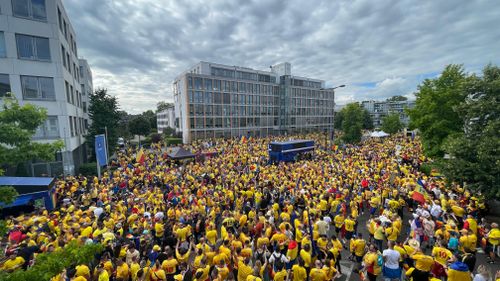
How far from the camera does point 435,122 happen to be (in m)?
18.7

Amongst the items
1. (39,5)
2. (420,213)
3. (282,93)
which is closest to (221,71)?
(282,93)

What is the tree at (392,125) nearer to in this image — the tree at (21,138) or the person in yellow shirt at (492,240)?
the person in yellow shirt at (492,240)

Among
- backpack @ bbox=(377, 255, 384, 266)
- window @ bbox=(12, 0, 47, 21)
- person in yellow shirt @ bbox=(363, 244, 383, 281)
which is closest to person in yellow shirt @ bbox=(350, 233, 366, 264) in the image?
backpack @ bbox=(377, 255, 384, 266)

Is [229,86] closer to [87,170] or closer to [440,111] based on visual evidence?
[87,170]

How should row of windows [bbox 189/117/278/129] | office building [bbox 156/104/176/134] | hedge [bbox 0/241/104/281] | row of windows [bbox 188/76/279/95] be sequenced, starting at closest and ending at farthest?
1. hedge [bbox 0/241/104/281]
2. row of windows [bbox 188/76/279/95]
3. row of windows [bbox 189/117/278/129]
4. office building [bbox 156/104/176/134]

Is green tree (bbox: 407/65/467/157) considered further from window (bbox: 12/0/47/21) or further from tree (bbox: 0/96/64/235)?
window (bbox: 12/0/47/21)

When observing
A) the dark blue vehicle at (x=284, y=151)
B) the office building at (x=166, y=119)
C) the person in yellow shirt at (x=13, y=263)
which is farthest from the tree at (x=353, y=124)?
the office building at (x=166, y=119)

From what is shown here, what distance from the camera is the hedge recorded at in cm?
355

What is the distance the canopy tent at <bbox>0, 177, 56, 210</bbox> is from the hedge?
13.1 m

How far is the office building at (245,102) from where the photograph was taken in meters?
52.7

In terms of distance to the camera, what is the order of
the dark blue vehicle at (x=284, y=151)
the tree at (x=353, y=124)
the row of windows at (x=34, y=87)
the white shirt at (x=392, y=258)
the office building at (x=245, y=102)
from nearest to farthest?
the white shirt at (x=392, y=258) < the row of windows at (x=34, y=87) < the dark blue vehicle at (x=284, y=151) < the tree at (x=353, y=124) < the office building at (x=245, y=102)

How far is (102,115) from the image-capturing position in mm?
29203

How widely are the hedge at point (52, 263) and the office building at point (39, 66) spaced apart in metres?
18.7

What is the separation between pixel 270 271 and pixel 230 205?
6.99 m
